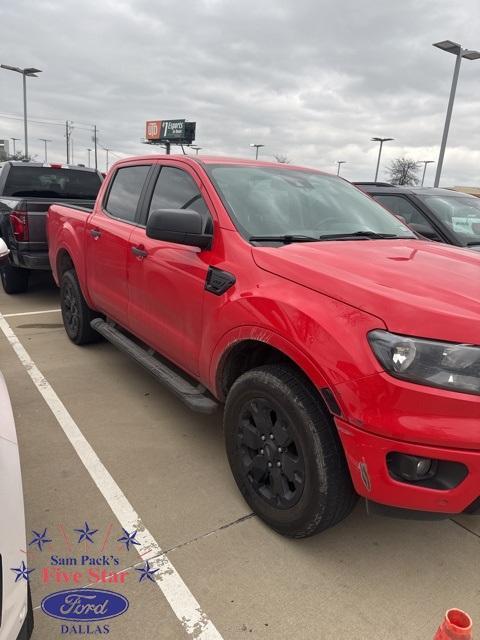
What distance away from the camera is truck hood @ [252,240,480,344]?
184cm

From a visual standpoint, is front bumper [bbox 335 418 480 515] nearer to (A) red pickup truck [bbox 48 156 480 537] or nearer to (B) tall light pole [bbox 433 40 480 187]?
(A) red pickup truck [bbox 48 156 480 537]

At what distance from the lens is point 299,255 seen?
241 centimetres

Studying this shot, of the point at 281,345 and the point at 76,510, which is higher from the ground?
the point at 281,345

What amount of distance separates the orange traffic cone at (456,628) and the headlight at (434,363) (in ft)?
2.32

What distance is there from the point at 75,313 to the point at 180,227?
2766mm

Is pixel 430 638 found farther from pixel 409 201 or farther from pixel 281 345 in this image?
pixel 409 201

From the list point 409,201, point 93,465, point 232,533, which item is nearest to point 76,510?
point 93,465

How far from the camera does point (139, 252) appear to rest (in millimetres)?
3494

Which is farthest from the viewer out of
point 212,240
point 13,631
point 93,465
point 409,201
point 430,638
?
point 409,201

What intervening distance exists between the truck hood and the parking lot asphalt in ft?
3.92

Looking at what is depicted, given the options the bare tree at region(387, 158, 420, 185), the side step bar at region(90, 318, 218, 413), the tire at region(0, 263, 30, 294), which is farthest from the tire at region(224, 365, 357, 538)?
the bare tree at region(387, 158, 420, 185)

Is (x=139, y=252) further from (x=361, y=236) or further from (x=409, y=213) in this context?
(x=409, y=213)

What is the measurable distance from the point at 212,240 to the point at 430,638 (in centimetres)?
209

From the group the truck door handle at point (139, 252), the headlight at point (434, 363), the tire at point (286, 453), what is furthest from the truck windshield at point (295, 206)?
the headlight at point (434, 363)
